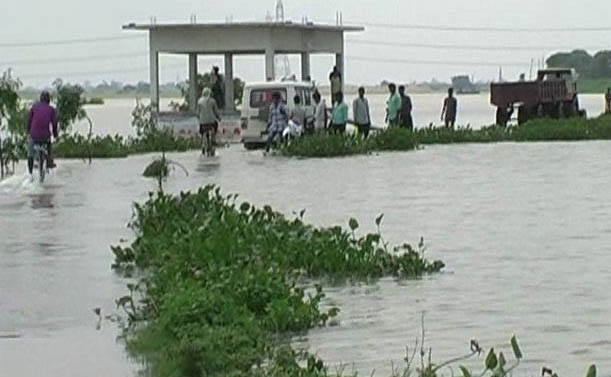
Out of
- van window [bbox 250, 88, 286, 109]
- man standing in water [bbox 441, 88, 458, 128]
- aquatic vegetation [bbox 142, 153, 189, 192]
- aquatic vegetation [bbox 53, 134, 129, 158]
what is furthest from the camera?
man standing in water [bbox 441, 88, 458, 128]

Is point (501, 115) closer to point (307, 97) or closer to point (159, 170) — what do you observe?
point (307, 97)

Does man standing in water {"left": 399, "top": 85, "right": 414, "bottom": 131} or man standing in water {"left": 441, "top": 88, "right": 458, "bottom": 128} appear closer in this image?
man standing in water {"left": 399, "top": 85, "right": 414, "bottom": 131}

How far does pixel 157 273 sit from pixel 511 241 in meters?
4.68

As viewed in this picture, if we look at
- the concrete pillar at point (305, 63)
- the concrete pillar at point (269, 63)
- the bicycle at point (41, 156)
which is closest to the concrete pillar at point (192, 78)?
the concrete pillar at point (269, 63)

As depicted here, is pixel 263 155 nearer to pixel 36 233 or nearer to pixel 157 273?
pixel 36 233

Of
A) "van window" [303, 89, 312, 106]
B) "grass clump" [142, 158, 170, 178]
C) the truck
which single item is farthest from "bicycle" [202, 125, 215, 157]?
the truck

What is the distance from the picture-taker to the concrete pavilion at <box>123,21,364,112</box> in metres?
61.2

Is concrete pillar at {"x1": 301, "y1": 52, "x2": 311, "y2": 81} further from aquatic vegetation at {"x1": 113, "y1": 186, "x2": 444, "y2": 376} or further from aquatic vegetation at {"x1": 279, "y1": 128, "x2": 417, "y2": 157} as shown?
aquatic vegetation at {"x1": 113, "y1": 186, "x2": 444, "y2": 376}

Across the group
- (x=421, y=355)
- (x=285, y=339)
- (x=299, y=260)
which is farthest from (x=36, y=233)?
(x=421, y=355)

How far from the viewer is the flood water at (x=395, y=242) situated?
10.5 metres

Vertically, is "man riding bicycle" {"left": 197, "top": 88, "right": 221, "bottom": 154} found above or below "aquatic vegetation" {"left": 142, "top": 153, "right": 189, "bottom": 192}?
above

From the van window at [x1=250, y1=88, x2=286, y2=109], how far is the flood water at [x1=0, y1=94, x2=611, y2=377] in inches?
475

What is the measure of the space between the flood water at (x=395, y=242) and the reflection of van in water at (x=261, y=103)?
37.0ft

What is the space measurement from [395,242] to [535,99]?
3679 cm
